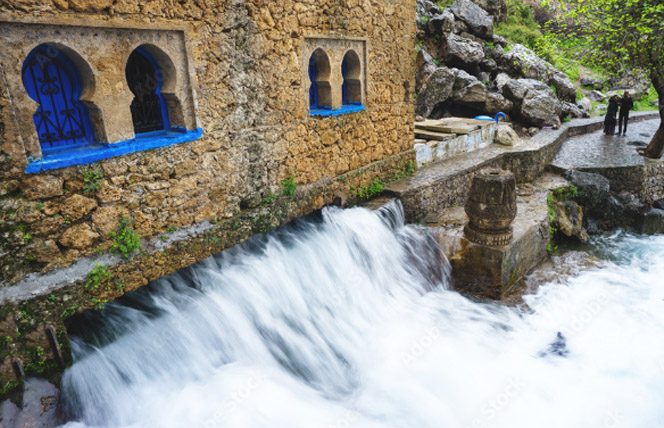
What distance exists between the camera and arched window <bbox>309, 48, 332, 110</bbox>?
229 inches

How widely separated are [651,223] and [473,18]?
383 inches

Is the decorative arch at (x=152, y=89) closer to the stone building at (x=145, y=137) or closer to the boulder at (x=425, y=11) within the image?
the stone building at (x=145, y=137)

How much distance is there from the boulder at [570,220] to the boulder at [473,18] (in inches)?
361

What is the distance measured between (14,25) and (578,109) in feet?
58.1

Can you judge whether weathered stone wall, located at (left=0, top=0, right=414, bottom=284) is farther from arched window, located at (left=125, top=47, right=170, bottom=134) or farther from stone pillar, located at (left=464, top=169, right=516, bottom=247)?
stone pillar, located at (left=464, top=169, right=516, bottom=247)

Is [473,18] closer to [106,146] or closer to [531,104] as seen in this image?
[531,104]

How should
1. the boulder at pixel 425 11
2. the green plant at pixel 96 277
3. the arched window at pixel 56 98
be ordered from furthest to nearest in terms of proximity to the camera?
the boulder at pixel 425 11
the green plant at pixel 96 277
the arched window at pixel 56 98

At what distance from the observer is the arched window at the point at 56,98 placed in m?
3.28

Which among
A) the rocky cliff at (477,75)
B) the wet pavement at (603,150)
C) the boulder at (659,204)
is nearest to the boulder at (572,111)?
the rocky cliff at (477,75)

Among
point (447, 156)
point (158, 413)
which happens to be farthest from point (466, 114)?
point (158, 413)

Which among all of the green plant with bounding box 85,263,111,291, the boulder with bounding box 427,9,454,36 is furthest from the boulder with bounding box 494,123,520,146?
the green plant with bounding box 85,263,111,291

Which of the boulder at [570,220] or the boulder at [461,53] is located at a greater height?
the boulder at [461,53]

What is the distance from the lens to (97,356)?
355 cm

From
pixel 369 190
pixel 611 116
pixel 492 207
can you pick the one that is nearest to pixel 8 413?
pixel 369 190
